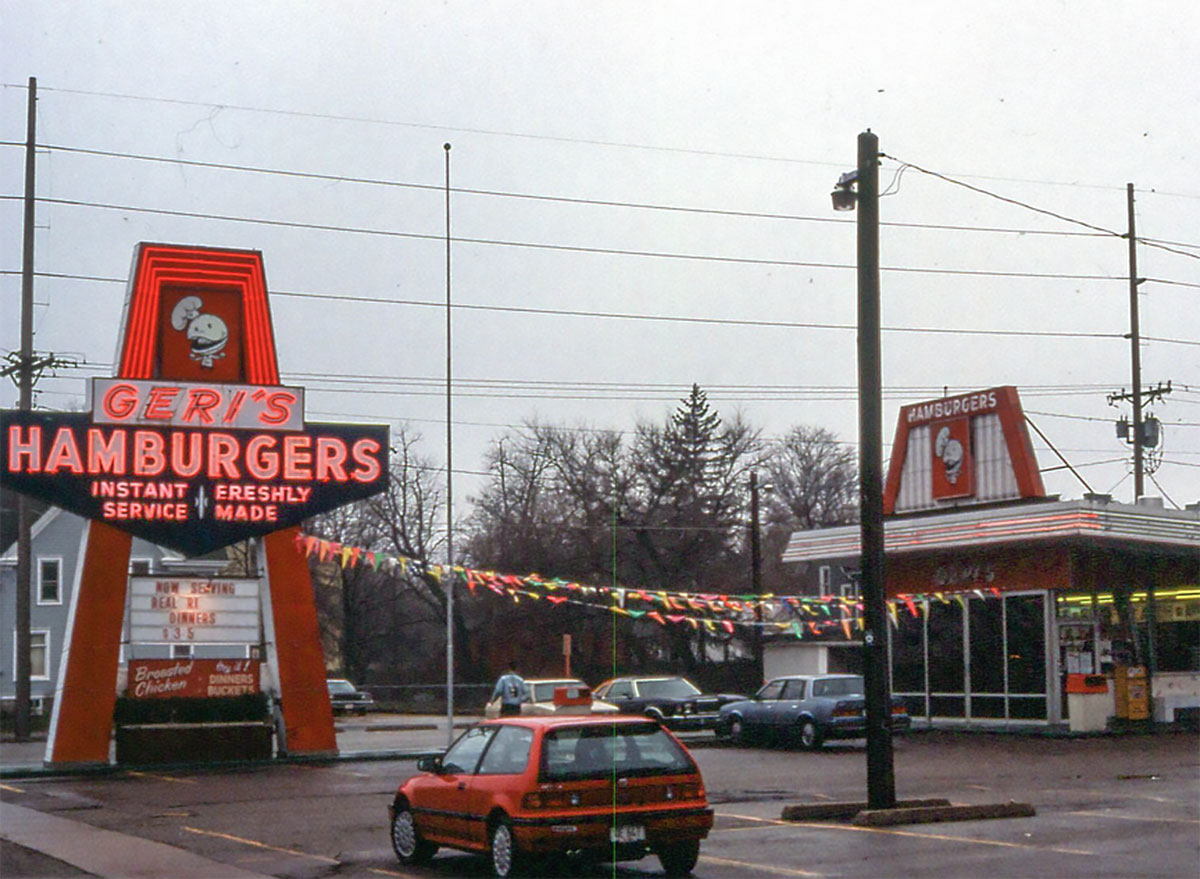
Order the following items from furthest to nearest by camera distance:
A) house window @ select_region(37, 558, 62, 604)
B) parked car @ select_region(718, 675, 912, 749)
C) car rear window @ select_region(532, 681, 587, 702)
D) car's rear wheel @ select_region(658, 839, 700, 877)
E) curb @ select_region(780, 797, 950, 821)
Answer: house window @ select_region(37, 558, 62, 604) < car rear window @ select_region(532, 681, 587, 702) < parked car @ select_region(718, 675, 912, 749) < curb @ select_region(780, 797, 950, 821) < car's rear wheel @ select_region(658, 839, 700, 877)

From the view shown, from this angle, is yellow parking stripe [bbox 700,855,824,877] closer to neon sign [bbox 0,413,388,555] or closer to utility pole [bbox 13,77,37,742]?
neon sign [bbox 0,413,388,555]

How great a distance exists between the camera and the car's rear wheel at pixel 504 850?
496 inches

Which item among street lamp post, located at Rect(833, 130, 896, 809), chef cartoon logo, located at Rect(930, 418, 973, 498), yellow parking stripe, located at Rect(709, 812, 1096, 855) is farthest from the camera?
chef cartoon logo, located at Rect(930, 418, 973, 498)

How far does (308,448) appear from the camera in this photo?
98.4 feet

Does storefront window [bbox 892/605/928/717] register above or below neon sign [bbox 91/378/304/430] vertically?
below

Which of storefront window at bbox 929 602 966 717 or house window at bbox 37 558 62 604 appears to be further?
house window at bbox 37 558 62 604

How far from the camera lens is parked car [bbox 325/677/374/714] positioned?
5575 cm

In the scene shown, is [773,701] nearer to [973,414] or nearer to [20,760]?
[973,414]

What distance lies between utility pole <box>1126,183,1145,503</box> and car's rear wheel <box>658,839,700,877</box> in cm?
3600

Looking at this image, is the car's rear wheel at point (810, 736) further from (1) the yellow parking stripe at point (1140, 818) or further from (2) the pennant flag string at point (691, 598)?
(1) the yellow parking stripe at point (1140, 818)

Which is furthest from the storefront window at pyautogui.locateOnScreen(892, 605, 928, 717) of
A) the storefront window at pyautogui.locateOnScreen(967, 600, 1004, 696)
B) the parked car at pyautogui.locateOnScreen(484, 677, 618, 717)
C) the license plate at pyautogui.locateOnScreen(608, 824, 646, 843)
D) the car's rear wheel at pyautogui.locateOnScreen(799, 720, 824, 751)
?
the license plate at pyautogui.locateOnScreen(608, 824, 646, 843)

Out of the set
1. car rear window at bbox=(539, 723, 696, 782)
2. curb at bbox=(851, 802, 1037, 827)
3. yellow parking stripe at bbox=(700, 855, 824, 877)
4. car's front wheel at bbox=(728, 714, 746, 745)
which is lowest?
car's front wheel at bbox=(728, 714, 746, 745)

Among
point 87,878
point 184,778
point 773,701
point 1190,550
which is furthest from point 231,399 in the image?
point 1190,550

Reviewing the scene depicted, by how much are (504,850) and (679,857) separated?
65.9 inches
